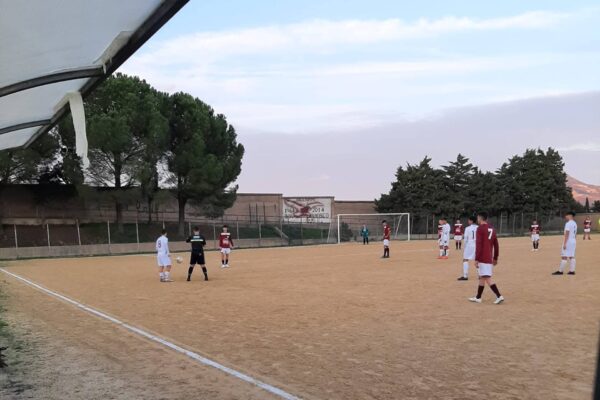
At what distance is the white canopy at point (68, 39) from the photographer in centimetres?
457

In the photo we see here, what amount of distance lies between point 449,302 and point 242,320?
4.54 meters

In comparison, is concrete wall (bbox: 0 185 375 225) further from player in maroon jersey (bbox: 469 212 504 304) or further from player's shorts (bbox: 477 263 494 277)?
player's shorts (bbox: 477 263 494 277)

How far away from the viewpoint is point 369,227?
55.2 meters

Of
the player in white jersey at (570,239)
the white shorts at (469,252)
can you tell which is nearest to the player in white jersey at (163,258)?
the white shorts at (469,252)

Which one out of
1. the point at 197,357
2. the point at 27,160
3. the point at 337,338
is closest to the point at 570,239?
the point at 337,338

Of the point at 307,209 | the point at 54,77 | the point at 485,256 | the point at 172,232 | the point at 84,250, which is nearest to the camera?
the point at 54,77

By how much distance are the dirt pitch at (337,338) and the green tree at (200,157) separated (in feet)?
92.8

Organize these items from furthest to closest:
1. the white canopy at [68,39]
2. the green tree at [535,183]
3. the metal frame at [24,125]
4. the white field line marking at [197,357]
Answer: the green tree at [535,183]
the metal frame at [24,125]
the white field line marking at [197,357]
the white canopy at [68,39]

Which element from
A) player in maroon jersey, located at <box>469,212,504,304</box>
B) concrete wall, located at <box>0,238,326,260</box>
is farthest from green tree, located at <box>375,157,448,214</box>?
player in maroon jersey, located at <box>469,212,504,304</box>

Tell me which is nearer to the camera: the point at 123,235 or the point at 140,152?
the point at 140,152

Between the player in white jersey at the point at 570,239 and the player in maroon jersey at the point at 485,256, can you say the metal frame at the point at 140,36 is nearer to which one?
the player in maroon jersey at the point at 485,256

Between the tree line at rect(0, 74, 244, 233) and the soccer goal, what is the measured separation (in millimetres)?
11499

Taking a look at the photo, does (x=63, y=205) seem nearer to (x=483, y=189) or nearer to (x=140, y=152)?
(x=140, y=152)

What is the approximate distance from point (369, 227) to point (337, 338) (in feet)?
157
